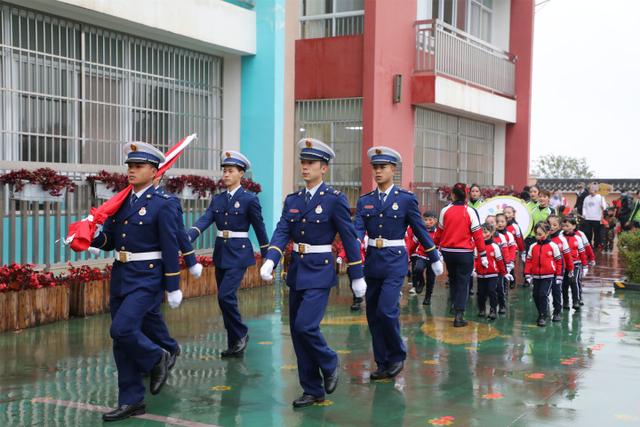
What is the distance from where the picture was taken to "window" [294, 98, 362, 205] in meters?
17.4

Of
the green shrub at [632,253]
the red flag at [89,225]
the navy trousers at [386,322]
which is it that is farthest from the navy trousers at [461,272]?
the green shrub at [632,253]

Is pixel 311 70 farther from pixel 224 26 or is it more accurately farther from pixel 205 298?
pixel 205 298

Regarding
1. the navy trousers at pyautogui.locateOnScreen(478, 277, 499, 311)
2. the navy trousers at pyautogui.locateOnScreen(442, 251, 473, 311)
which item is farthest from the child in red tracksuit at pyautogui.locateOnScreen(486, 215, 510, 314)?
the navy trousers at pyautogui.locateOnScreen(442, 251, 473, 311)

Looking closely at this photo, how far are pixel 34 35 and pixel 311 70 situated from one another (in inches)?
278

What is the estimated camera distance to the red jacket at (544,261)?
10.4 meters

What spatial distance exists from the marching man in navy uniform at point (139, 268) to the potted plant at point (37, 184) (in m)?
4.52

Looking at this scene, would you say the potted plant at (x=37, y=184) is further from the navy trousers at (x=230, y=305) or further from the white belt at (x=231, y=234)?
the navy trousers at (x=230, y=305)

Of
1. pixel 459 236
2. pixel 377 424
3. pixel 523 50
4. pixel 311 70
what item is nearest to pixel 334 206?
pixel 377 424

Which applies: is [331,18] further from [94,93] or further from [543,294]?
[543,294]

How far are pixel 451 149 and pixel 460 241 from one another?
35.8 feet

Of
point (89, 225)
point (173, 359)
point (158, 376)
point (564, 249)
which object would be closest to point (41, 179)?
point (173, 359)

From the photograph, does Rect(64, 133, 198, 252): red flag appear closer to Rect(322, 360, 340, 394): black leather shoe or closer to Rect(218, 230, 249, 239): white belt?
Rect(218, 230, 249, 239): white belt

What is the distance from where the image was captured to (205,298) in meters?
11.7

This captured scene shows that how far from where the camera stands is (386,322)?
7.21 metres
